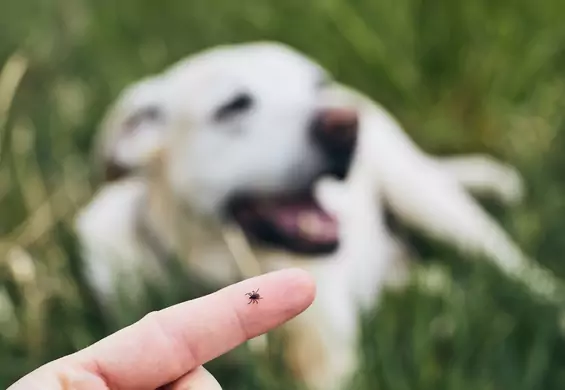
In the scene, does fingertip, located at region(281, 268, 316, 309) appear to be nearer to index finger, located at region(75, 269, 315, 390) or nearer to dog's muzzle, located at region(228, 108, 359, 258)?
index finger, located at region(75, 269, 315, 390)

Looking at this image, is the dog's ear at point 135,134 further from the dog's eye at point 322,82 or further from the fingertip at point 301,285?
the fingertip at point 301,285

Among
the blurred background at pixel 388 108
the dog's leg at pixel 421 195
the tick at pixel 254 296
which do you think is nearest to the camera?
the tick at pixel 254 296

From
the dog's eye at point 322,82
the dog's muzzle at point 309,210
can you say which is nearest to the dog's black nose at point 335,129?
the dog's muzzle at point 309,210

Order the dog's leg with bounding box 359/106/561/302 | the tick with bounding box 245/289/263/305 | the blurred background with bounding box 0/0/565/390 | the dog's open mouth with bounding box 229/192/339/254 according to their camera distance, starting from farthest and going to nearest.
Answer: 1. the dog's leg with bounding box 359/106/561/302
2. the dog's open mouth with bounding box 229/192/339/254
3. the blurred background with bounding box 0/0/565/390
4. the tick with bounding box 245/289/263/305

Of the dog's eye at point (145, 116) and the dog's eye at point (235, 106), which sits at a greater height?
the dog's eye at point (145, 116)

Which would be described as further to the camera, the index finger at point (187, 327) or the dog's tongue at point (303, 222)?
the dog's tongue at point (303, 222)

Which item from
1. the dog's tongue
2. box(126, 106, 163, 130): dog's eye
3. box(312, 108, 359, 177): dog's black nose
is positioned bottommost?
the dog's tongue

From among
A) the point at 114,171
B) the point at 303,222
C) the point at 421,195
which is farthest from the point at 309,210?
the point at 114,171

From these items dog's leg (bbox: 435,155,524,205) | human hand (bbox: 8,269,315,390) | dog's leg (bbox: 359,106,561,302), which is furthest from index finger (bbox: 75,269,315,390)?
dog's leg (bbox: 435,155,524,205)
